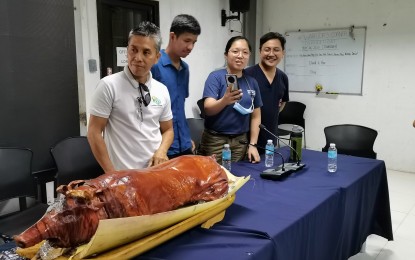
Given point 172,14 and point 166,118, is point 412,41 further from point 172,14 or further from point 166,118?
point 166,118

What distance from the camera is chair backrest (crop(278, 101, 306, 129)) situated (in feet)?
16.8

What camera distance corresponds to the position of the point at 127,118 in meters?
1.64

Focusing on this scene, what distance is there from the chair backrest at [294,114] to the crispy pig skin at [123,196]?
Result: 12.9 feet

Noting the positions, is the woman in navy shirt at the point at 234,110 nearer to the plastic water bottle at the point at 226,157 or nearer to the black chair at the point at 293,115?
the plastic water bottle at the point at 226,157

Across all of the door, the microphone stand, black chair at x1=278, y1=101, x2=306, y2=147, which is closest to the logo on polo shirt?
the microphone stand

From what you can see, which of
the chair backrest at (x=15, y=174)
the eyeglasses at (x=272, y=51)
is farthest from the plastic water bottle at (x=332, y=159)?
the chair backrest at (x=15, y=174)

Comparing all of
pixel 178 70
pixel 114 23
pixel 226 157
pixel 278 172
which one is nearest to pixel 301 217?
pixel 278 172

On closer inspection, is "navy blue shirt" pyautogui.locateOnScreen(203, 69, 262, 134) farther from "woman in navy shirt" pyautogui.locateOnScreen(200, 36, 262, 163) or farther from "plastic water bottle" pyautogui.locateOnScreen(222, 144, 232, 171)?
"plastic water bottle" pyautogui.locateOnScreen(222, 144, 232, 171)

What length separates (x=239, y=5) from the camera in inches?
184

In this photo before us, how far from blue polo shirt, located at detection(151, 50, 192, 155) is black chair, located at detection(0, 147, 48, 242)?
94cm

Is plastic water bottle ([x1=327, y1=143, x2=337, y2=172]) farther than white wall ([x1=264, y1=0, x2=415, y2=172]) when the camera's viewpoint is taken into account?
No

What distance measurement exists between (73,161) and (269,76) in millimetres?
1596

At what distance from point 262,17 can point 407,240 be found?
13.0 feet

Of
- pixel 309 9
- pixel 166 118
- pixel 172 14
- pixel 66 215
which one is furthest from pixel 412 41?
pixel 66 215
